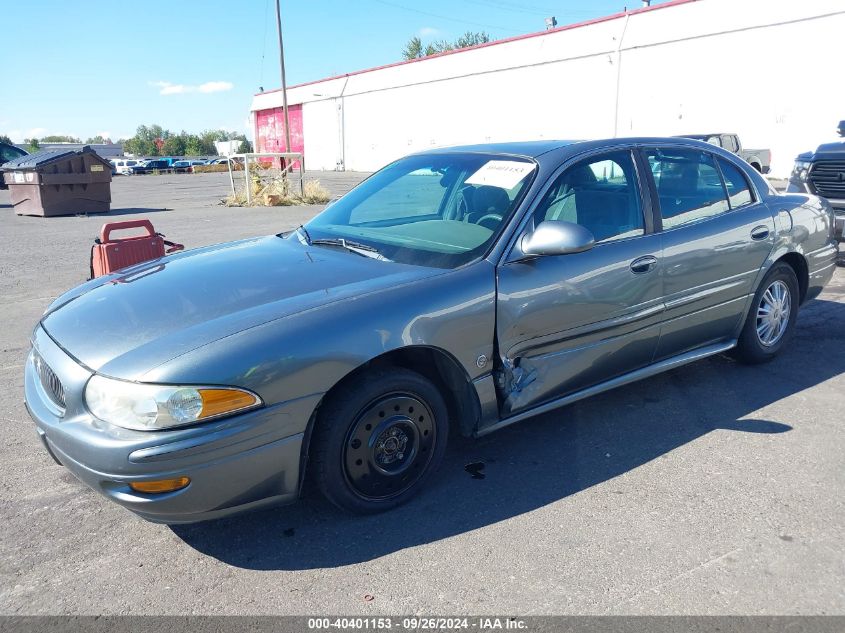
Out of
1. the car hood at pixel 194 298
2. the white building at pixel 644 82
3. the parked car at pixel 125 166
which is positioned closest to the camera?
the car hood at pixel 194 298

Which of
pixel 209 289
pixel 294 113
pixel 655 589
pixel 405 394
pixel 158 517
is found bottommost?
pixel 655 589

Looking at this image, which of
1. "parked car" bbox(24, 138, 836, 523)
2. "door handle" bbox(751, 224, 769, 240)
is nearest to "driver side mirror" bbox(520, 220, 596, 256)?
"parked car" bbox(24, 138, 836, 523)

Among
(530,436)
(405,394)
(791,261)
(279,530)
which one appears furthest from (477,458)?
(791,261)

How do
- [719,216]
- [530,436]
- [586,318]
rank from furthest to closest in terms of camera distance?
[719,216] → [530,436] → [586,318]

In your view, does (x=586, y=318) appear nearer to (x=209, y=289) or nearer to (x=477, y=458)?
(x=477, y=458)

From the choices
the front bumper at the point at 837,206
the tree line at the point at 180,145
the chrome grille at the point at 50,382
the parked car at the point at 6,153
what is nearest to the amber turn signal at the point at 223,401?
the chrome grille at the point at 50,382

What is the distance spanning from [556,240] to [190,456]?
190 centimetres

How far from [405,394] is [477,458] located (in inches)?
33.0

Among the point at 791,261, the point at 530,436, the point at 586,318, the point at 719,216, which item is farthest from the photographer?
the point at 791,261

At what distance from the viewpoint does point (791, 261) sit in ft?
16.5

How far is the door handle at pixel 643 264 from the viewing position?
12.5ft

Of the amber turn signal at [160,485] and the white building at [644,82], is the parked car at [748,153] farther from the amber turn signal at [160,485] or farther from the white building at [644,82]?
the amber turn signal at [160,485]

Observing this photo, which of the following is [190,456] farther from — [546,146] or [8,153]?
[8,153]

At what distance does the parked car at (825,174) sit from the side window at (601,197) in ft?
17.2
